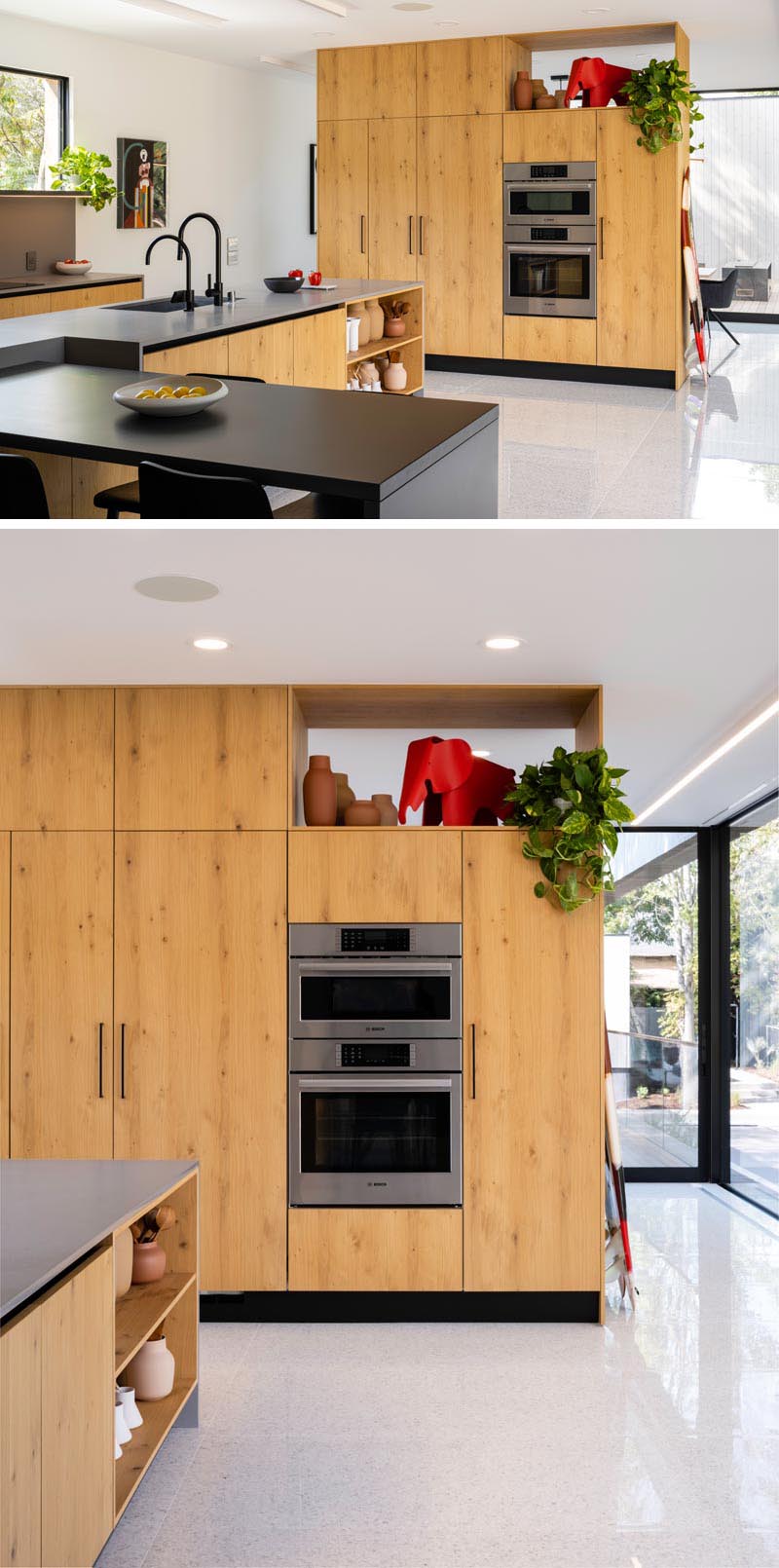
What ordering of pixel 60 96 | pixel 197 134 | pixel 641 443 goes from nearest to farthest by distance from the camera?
pixel 641 443 → pixel 60 96 → pixel 197 134

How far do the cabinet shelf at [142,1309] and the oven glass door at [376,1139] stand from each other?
0.86 metres

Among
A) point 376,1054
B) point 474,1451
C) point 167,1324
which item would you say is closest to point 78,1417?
point 167,1324

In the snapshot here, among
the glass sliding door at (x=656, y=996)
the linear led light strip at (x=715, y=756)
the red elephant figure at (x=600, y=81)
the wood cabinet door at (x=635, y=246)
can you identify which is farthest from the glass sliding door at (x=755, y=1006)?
the red elephant figure at (x=600, y=81)

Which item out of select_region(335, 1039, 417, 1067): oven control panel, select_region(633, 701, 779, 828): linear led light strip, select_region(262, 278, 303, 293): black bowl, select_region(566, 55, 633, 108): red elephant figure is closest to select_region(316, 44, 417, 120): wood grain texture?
select_region(566, 55, 633, 108): red elephant figure

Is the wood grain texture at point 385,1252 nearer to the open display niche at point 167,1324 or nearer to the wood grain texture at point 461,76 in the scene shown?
the open display niche at point 167,1324

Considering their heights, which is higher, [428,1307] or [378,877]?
[378,877]

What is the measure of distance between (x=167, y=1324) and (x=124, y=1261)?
1.58ft

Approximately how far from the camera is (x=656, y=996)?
1028cm

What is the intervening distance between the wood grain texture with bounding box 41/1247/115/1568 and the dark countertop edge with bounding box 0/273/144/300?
654 cm

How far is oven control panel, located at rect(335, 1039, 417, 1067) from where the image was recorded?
4805mm

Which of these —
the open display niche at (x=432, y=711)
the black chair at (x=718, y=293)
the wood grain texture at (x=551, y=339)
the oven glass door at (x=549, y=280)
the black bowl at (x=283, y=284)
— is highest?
the black chair at (x=718, y=293)

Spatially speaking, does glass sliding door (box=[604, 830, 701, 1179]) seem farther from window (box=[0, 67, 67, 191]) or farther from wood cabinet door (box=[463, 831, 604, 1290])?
window (box=[0, 67, 67, 191])

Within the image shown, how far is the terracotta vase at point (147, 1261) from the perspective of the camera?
3.91 m

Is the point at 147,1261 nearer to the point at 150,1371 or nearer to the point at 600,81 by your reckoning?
the point at 150,1371
